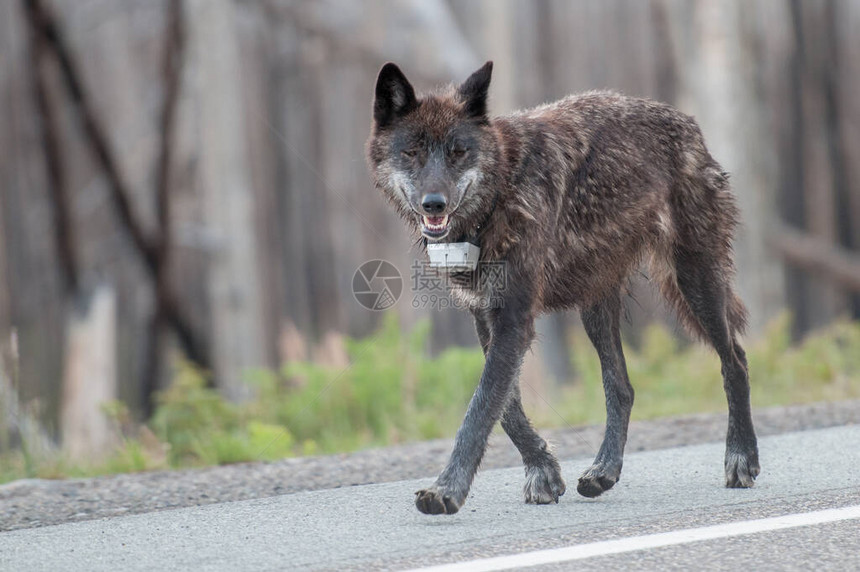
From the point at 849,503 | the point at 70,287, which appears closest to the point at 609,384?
the point at 849,503

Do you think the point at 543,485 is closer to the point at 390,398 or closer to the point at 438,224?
the point at 438,224

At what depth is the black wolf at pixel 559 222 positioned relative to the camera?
4.46 meters

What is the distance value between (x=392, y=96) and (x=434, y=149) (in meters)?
0.31

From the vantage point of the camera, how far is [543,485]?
450 centimetres

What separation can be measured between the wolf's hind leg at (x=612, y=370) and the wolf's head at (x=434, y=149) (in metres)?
1.01

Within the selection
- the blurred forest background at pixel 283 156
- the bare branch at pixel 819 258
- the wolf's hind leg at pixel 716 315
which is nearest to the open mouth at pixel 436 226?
the wolf's hind leg at pixel 716 315

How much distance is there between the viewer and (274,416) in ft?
27.3

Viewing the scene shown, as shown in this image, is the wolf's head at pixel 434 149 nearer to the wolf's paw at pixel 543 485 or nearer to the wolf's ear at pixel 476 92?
the wolf's ear at pixel 476 92

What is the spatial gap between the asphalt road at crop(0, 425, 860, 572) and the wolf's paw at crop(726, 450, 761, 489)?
0.26ft

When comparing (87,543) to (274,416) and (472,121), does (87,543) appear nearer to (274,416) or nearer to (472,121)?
(472,121)

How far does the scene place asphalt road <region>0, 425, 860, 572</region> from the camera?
346cm

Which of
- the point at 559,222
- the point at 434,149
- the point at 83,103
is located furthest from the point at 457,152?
the point at 83,103

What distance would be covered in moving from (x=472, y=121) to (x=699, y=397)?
4746mm

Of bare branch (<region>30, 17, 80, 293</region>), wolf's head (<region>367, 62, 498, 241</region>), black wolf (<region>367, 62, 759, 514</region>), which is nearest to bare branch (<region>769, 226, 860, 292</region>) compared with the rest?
bare branch (<region>30, 17, 80, 293</region>)
